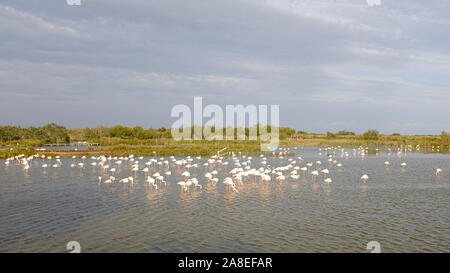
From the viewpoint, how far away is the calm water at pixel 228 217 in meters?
11.1

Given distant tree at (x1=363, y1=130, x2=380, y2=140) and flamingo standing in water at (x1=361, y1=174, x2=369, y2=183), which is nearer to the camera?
flamingo standing in water at (x1=361, y1=174, x2=369, y2=183)

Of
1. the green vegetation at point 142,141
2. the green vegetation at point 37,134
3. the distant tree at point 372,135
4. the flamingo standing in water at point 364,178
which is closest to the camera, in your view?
the flamingo standing in water at point 364,178

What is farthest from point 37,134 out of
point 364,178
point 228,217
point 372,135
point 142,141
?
point 372,135

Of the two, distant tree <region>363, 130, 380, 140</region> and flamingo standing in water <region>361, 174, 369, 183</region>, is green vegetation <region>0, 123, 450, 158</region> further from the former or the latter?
flamingo standing in water <region>361, 174, 369, 183</region>

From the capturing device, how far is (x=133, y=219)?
13.9m

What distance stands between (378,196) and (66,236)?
15351 mm

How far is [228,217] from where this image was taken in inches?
557

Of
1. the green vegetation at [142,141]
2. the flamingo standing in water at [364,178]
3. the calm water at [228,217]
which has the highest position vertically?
the green vegetation at [142,141]

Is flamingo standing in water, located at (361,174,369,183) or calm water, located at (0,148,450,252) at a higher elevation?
flamingo standing in water, located at (361,174,369,183)

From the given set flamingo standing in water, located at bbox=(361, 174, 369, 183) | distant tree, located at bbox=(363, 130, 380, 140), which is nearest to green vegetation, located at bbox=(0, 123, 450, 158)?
distant tree, located at bbox=(363, 130, 380, 140)

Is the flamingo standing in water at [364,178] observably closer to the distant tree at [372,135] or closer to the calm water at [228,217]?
the calm water at [228,217]

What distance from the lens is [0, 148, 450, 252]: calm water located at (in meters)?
11.1

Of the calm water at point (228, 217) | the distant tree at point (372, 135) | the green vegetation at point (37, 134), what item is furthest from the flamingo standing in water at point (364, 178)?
→ the distant tree at point (372, 135)
